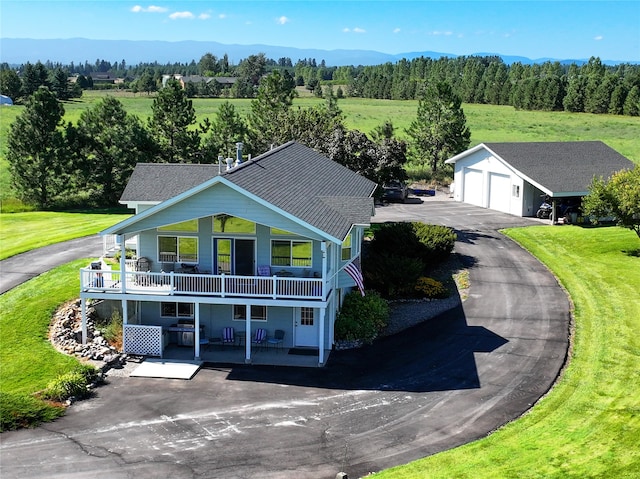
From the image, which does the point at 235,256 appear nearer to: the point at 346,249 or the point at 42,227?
the point at 346,249

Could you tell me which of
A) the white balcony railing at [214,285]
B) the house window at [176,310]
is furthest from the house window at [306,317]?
the house window at [176,310]

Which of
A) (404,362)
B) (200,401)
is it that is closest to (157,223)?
(200,401)

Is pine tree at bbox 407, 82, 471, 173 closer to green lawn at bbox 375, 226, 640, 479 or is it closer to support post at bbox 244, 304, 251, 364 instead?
green lawn at bbox 375, 226, 640, 479

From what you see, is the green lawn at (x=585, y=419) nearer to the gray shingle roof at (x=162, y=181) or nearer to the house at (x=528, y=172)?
the house at (x=528, y=172)

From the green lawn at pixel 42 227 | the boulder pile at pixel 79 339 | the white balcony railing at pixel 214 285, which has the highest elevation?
the white balcony railing at pixel 214 285

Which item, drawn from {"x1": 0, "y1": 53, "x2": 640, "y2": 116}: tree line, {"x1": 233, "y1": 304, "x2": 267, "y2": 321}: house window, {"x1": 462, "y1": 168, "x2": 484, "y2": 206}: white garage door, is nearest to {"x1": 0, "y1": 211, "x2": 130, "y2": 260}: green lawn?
{"x1": 233, "y1": 304, "x2": 267, "y2": 321}: house window

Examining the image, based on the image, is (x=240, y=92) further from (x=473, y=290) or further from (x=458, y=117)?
(x=473, y=290)
